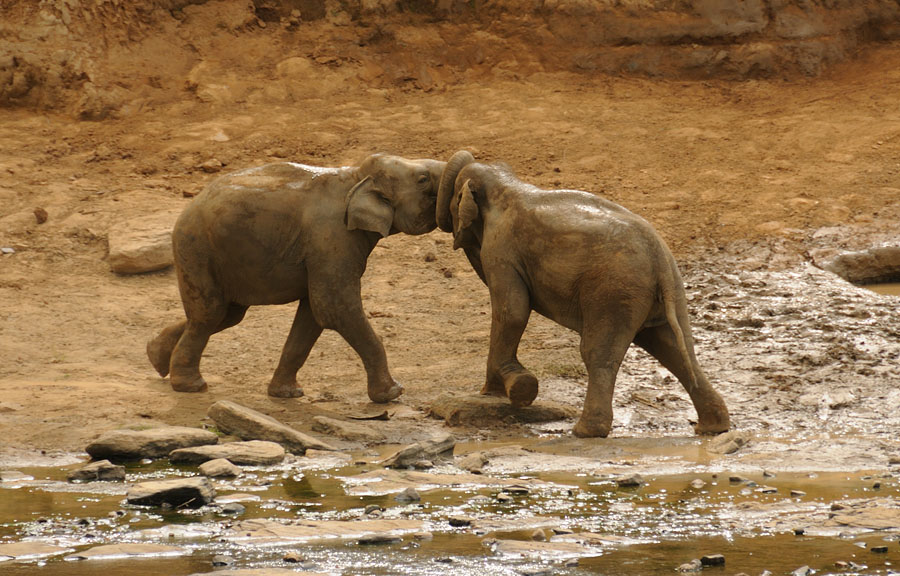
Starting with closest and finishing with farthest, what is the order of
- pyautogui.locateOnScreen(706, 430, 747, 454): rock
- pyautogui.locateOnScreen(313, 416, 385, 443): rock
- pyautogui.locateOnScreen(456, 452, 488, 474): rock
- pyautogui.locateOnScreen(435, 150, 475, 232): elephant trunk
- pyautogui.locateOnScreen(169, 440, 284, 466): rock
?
pyautogui.locateOnScreen(456, 452, 488, 474): rock < pyautogui.locateOnScreen(169, 440, 284, 466): rock < pyautogui.locateOnScreen(706, 430, 747, 454): rock < pyautogui.locateOnScreen(313, 416, 385, 443): rock < pyautogui.locateOnScreen(435, 150, 475, 232): elephant trunk

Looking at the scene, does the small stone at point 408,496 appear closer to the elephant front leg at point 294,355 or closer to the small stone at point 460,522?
the small stone at point 460,522

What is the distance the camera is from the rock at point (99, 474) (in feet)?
22.0

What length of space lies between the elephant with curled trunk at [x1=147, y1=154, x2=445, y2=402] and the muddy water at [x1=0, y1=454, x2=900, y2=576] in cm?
191

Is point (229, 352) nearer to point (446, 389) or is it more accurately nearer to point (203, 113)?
point (446, 389)

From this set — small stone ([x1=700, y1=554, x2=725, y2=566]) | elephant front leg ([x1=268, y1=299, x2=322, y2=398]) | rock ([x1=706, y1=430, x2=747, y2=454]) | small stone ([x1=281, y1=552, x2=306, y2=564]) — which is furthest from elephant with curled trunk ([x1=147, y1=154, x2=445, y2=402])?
small stone ([x1=700, y1=554, x2=725, y2=566])

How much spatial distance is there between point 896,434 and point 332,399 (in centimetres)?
375

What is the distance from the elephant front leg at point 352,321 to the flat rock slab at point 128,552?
12.0 ft

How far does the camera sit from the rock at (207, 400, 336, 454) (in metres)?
7.56

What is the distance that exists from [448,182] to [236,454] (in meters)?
2.55

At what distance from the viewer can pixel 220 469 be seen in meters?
6.79

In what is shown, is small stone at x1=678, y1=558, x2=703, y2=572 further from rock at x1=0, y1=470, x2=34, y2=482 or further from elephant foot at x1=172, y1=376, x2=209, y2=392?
elephant foot at x1=172, y1=376, x2=209, y2=392

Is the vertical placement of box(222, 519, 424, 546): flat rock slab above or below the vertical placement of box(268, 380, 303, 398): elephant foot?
above

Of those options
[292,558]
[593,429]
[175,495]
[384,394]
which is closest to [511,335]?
[593,429]

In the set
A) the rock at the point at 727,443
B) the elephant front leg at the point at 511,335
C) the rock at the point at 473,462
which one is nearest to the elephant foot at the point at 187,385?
the elephant front leg at the point at 511,335
